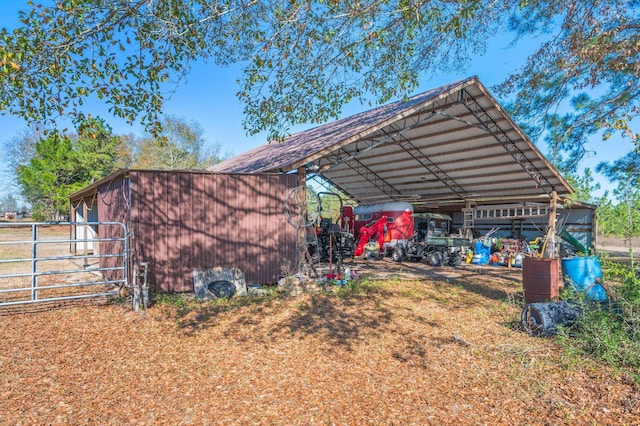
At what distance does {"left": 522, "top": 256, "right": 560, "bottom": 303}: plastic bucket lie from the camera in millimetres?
6031

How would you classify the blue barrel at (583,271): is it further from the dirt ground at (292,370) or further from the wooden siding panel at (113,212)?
the wooden siding panel at (113,212)

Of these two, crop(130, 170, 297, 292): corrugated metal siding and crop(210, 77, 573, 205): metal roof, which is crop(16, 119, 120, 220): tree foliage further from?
crop(130, 170, 297, 292): corrugated metal siding

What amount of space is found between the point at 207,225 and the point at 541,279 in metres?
6.23

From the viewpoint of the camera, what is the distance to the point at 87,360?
162 inches

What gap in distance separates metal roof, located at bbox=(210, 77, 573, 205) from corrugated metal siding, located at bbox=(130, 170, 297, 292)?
928mm

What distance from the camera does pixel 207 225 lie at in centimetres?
739

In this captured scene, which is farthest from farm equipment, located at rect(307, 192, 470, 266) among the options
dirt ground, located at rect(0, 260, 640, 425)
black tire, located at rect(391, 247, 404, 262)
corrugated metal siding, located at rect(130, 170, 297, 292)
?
dirt ground, located at rect(0, 260, 640, 425)

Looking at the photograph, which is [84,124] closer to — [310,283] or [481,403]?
[310,283]

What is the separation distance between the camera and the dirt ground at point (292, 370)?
9.99ft

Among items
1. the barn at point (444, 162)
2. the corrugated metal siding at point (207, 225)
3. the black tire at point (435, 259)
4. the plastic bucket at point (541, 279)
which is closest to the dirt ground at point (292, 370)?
the plastic bucket at point (541, 279)

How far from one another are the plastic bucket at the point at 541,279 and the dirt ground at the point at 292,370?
1.44 feet

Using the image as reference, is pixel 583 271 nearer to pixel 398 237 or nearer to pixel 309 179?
pixel 309 179

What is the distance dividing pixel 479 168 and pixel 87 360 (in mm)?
14291

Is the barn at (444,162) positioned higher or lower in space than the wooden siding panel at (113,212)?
higher
